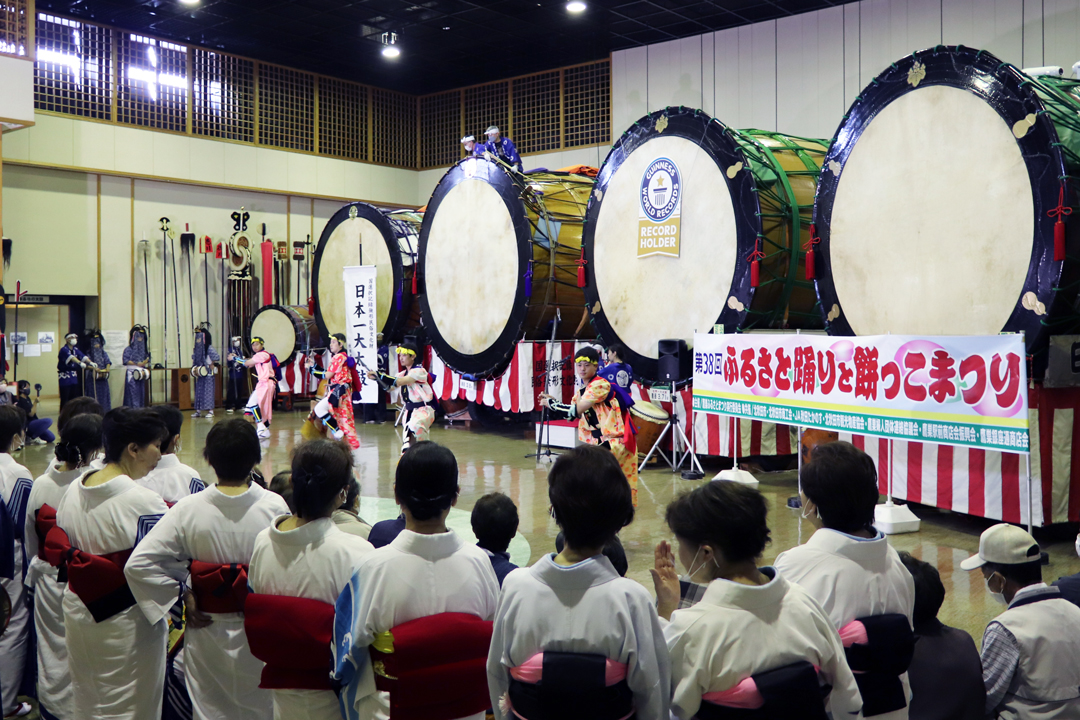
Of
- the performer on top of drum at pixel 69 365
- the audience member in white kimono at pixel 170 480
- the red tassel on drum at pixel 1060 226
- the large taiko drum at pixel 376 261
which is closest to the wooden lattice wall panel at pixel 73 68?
the performer on top of drum at pixel 69 365

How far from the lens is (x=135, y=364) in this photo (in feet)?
37.8

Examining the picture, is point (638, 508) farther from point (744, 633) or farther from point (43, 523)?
point (744, 633)

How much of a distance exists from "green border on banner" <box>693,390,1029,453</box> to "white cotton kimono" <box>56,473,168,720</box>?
3.78 metres

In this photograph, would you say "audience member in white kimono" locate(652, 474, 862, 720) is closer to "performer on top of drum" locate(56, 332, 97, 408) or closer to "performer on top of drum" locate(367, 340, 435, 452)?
"performer on top of drum" locate(367, 340, 435, 452)

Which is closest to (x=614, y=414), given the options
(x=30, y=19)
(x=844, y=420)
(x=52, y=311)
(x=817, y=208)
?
(x=844, y=420)

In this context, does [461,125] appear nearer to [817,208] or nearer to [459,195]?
[459,195]

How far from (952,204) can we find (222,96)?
→ 36.8ft

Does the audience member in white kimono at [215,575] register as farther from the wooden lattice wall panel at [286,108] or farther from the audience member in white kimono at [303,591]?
the wooden lattice wall panel at [286,108]

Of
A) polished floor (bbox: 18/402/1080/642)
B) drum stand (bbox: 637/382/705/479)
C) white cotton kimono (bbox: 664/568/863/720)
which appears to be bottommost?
polished floor (bbox: 18/402/1080/642)

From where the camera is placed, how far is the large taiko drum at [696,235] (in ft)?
21.7

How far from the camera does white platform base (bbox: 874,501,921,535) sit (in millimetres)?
5020

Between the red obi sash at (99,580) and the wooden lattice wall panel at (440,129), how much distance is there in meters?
13.1

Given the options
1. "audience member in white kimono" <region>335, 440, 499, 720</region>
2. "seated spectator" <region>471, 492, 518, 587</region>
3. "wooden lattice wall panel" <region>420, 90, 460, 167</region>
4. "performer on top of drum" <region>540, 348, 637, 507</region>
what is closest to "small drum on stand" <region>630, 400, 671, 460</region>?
"performer on top of drum" <region>540, 348, 637, 507</region>

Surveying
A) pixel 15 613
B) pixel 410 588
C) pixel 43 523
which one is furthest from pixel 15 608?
pixel 410 588
